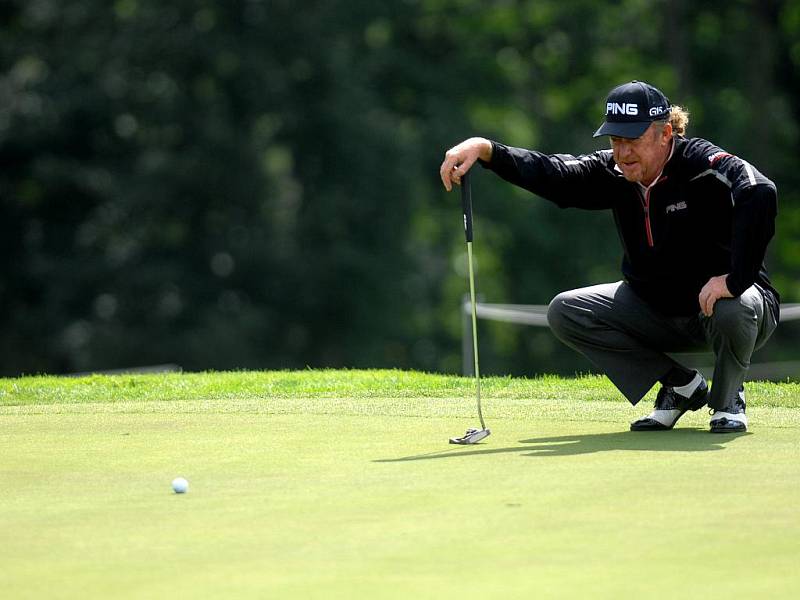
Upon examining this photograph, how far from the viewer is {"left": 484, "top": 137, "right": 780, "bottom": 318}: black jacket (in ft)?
21.2

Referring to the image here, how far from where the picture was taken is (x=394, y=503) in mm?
4719

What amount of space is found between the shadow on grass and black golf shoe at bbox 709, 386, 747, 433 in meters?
0.05

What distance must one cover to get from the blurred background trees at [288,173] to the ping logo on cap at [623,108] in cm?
2433

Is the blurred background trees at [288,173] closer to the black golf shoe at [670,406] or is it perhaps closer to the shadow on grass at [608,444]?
the black golf shoe at [670,406]

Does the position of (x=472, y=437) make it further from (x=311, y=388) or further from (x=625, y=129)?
(x=311, y=388)

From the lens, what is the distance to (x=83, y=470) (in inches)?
221

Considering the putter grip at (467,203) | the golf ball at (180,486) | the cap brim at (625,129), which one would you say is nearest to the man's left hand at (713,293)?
the cap brim at (625,129)

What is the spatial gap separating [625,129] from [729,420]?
1.30m

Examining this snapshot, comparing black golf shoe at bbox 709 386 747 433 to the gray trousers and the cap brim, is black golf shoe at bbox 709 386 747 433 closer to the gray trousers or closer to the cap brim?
the gray trousers

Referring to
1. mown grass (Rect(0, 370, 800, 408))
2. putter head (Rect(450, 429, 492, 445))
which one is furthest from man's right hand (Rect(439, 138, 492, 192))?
mown grass (Rect(0, 370, 800, 408))

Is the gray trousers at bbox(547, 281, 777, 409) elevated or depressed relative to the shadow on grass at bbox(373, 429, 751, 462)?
elevated

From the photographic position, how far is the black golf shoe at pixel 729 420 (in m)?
6.51

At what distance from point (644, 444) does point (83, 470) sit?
2.17 m

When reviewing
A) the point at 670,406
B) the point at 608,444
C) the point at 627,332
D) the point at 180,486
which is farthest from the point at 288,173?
the point at 180,486
